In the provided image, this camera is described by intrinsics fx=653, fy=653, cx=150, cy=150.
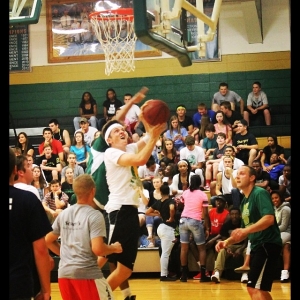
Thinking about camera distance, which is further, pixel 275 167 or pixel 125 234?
pixel 275 167

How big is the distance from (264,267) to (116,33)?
31.4 feet

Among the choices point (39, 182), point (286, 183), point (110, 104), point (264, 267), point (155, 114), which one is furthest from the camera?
point (110, 104)

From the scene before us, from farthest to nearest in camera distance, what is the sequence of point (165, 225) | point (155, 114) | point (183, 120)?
1. point (183, 120)
2. point (165, 225)
3. point (155, 114)

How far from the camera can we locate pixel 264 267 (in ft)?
18.8

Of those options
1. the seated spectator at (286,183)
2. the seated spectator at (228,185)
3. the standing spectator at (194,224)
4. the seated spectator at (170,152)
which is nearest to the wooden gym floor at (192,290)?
the standing spectator at (194,224)

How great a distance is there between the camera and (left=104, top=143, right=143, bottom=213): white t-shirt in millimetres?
6270

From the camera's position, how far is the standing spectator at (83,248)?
5215 mm

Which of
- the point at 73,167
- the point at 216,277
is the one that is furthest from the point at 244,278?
the point at 73,167

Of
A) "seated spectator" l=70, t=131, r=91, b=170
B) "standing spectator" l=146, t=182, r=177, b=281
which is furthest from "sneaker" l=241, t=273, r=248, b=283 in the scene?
"seated spectator" l=70, t=131, r=91, b=170

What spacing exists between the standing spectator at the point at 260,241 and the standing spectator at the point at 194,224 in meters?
4.10

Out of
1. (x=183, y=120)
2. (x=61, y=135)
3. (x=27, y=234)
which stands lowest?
(x=27, y=234)

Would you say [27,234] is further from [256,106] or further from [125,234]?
[256,106]

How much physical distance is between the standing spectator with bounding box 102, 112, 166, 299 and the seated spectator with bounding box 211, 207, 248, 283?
3.59 m

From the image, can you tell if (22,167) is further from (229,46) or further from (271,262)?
(229,46)
